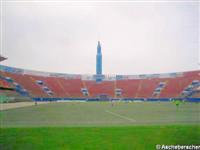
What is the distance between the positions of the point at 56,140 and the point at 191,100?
59.6m

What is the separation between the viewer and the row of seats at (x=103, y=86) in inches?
2672

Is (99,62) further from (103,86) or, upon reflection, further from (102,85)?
(103,86)

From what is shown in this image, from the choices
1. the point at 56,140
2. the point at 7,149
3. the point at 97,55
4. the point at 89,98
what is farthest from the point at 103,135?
the point at 97,55

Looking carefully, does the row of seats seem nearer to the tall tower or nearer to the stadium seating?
the stadium seating

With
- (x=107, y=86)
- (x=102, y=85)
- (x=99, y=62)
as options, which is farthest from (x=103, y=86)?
(x=99, y=62)

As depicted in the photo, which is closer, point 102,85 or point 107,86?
point 107,86

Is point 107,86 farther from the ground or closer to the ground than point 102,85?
closer to the ground

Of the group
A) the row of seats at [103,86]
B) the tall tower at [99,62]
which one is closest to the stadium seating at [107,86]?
the row of seats at [103,86]

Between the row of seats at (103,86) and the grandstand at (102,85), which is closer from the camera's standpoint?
the grandstand at (102,85)

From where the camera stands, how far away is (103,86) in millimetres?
79000

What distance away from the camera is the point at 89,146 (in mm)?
7973

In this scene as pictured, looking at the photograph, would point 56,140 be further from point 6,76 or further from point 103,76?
point 103,76

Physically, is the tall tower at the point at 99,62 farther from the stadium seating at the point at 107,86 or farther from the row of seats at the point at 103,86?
the row of seats at the point at 103,86

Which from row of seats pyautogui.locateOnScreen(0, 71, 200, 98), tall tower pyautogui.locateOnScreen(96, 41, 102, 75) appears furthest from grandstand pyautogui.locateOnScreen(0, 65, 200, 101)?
tall tower pyautogui.locateOnScreen(96, 41, 102, 75)
